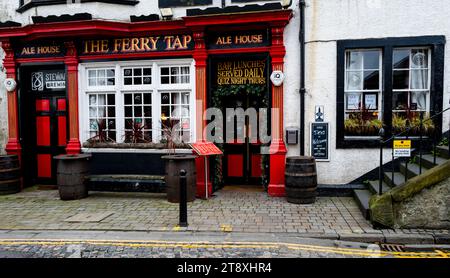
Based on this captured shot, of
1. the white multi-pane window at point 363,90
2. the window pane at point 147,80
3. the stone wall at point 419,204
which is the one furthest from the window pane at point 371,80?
the window pane at point 147,80

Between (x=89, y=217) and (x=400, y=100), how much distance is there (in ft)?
23.6

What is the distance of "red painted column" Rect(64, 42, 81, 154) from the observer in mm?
8961

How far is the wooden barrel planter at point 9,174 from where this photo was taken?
28.2 ft

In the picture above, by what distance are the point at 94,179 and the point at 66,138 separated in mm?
1760

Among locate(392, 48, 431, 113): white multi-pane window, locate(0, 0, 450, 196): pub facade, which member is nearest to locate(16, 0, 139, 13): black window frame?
locate(0, 0, 450, 196): pub facade

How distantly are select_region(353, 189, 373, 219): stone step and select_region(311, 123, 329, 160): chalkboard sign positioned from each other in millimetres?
1057

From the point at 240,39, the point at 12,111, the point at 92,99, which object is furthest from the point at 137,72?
the point at 12,111

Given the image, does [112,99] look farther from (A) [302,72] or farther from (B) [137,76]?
(A) [302,72]

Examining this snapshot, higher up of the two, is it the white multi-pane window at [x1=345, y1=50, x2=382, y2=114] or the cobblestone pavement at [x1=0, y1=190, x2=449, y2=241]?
the white multi-pane window at [x1=345, y1=50, x2=382, y2=114]

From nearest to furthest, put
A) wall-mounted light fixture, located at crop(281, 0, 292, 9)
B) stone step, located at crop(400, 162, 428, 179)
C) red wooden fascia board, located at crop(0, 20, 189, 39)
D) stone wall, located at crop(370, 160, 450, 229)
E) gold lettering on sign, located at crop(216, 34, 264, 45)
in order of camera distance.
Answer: stone wall, located at crop(370, 160, 450, 229), stone step, located at crop(400, 162, 428, 179), wall-mounted light fixture, located at crop(281, 0, 292, 9), gold lettering on sign, located at crop(216, 34, 264, 45), red wooden fascia board, located at crop(0, 20, 189, 39)

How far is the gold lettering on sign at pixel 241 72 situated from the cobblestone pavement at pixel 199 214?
2781mm

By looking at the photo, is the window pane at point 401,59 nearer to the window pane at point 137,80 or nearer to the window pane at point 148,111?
the window pane at point 148,111

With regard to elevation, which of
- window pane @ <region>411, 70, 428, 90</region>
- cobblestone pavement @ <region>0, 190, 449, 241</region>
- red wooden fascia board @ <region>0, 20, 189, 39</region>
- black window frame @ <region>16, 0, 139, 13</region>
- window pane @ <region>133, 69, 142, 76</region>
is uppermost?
black window frame @ <region>16, 0, 139, 13</region>

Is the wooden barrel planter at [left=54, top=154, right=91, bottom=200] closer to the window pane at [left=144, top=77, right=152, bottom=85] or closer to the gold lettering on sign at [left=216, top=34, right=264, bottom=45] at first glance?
the window pane at [left=144, top=77, right=152, bottom=85]
